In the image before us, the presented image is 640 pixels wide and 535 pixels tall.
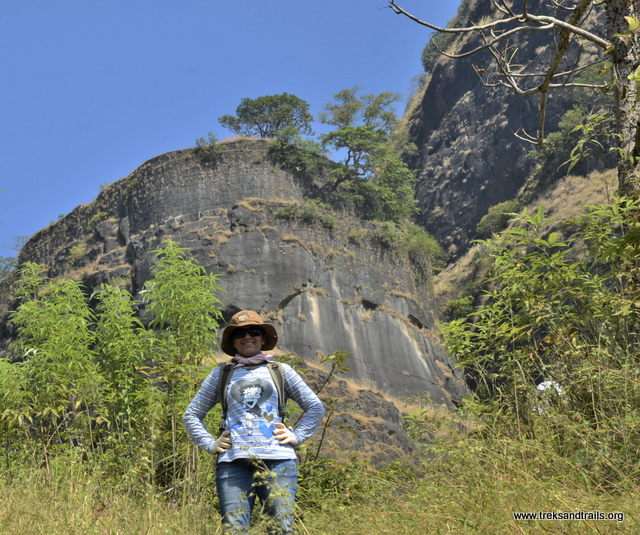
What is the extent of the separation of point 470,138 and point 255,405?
47.4m

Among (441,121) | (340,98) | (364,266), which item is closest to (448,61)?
(441,121)

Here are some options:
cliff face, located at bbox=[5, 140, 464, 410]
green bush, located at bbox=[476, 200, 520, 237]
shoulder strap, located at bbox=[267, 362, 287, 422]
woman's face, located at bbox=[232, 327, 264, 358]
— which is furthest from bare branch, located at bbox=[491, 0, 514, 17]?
green bush, located at bbox=[476, 200, 520, 237]

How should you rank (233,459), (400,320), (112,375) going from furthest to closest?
Answer: (400,320)
(112,375)
(233,459)

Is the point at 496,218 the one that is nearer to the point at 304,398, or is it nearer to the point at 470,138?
the point at 470,138

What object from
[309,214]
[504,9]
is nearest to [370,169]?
[309,214]

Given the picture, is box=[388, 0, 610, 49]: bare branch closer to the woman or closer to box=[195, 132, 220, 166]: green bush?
the woman

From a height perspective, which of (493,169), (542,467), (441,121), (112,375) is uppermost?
(441,121)

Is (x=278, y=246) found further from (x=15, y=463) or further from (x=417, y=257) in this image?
(x=15, y=463)

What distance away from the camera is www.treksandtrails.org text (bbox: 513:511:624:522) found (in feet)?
8.00

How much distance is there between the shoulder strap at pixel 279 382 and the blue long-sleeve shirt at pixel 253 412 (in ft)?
0.08

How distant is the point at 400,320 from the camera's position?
100 ft

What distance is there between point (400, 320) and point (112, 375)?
81.4 feet

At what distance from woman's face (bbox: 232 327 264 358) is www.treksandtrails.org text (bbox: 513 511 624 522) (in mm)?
1860

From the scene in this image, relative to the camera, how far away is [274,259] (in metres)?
28.3
